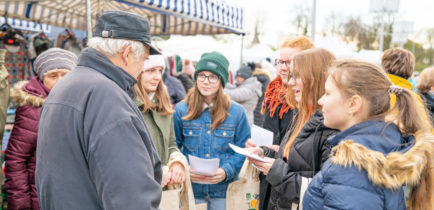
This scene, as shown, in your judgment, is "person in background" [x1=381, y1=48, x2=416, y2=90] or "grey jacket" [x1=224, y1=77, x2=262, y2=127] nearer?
"person in background" [x1=381, y1=48, x2=416, y2=90]

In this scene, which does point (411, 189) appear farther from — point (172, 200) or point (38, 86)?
point (38, 86)

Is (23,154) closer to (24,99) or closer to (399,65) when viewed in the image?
(24,99)

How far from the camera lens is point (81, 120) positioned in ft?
4.36

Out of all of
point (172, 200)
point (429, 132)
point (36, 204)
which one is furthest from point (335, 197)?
point (36, 204)

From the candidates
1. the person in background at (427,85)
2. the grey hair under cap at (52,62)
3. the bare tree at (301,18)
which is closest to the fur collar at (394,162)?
the grey hair under cap at (52,62)

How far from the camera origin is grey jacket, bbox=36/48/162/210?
129 centimetres

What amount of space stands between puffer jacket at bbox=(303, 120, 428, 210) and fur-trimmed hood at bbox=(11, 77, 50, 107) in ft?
7.28

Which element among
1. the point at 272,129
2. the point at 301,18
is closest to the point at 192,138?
the point at 272,129

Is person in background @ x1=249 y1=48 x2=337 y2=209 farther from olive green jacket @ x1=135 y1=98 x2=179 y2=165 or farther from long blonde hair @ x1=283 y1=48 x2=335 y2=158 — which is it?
olive green jacket @ x1=135 y1=98 x2=179 y2=165

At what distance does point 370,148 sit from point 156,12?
332cm

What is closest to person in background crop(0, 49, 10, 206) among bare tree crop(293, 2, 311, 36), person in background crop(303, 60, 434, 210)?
person in background crop(303, 60, 434, 210)

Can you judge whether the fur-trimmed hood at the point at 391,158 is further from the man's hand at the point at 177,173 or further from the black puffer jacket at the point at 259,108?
the black puffer jacket at the point at 259,108

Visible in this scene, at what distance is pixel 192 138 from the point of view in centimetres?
295

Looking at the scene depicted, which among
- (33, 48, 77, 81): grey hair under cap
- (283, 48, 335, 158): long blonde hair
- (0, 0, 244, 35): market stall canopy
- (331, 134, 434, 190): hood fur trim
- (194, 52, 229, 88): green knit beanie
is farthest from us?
(0, 0, 244, 35): market stall canopy
